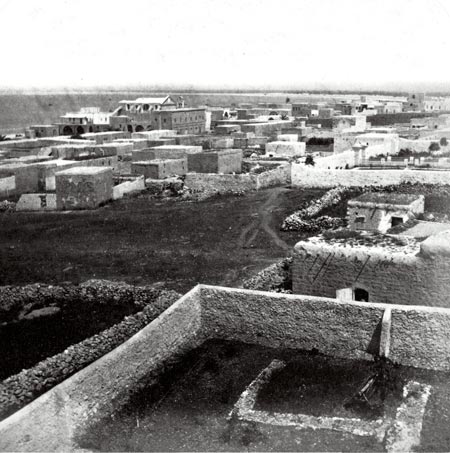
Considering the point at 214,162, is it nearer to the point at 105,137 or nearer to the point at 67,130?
the point at 105,137

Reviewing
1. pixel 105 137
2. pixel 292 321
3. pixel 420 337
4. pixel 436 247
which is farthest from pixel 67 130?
pixel 420 337

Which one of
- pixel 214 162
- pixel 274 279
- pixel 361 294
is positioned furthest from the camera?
pixel 214 162

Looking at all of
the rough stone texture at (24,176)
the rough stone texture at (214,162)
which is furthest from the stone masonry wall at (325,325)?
the rough stone texture at (24,176)

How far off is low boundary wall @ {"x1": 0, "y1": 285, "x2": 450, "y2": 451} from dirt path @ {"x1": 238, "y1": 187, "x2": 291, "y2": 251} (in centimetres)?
597

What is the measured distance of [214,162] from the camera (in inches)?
1123

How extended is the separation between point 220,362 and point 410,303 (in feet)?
11.3

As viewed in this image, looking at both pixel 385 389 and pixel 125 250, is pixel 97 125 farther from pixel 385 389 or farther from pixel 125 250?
pixel 385 389

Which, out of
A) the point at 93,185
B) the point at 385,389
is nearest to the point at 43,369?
the point at 385,389

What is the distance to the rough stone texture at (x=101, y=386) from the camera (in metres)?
7.46

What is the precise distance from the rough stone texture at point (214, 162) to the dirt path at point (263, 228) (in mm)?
4578

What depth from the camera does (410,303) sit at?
1120 centimetres

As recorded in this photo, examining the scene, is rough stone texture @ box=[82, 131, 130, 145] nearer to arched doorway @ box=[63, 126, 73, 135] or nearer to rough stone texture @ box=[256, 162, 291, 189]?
arched doorway @ box=[63, 126, 73, 135]

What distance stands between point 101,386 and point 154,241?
9.82m

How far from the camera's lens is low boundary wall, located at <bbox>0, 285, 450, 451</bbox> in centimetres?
811
